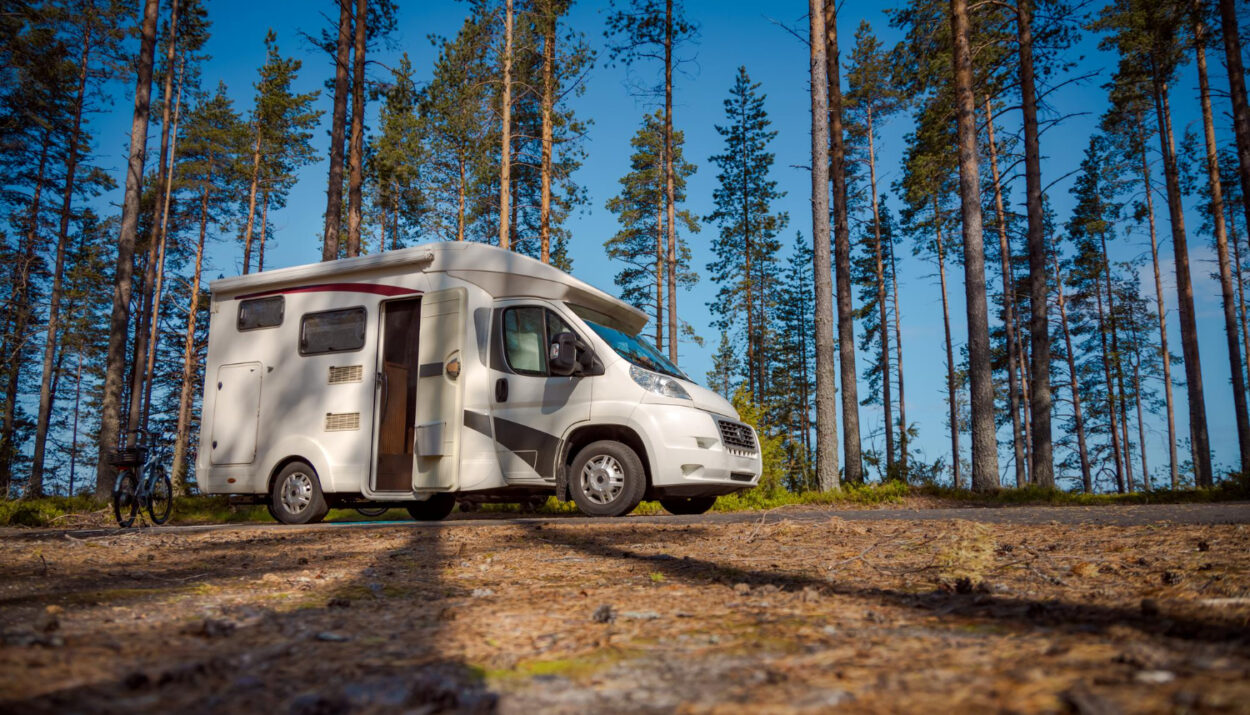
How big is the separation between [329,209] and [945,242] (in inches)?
1141

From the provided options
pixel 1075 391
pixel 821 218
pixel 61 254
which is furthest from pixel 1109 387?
pixel 61 254

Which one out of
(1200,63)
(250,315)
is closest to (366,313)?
(250,315)

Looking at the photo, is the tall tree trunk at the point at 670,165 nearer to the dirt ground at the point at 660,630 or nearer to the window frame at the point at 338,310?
the window frame at the point at 338,310

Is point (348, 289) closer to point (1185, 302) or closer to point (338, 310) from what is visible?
point (338, 310)

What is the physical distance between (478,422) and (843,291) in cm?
1058

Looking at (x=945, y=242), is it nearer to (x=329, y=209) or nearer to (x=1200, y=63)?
(x=1200, y=63)

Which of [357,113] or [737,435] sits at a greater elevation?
[357,113]

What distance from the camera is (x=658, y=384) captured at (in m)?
7.83

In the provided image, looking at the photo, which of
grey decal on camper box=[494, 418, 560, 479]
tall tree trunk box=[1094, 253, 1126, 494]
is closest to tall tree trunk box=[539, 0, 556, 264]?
grey decal on camper box=[494, 418, 560, 479]

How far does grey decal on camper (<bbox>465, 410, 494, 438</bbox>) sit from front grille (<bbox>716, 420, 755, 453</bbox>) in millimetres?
2613

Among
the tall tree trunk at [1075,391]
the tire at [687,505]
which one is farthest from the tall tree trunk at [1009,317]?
the tire at [687,505]

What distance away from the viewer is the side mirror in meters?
7.88

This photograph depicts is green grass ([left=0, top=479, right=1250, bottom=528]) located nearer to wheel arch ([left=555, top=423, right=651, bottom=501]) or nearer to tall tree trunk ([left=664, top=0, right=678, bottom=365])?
wheel arch ([left=555, top=423, right=651, bottom=501])

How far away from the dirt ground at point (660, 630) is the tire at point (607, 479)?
2.89 metres
